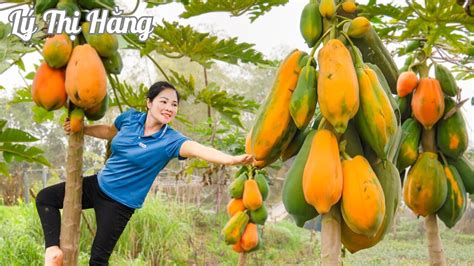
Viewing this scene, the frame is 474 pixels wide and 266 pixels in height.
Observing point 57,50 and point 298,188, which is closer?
point 298,188

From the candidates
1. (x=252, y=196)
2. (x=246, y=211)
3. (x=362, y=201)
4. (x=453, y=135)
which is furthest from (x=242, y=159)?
(x=246, y=211)

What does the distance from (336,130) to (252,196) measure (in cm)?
226

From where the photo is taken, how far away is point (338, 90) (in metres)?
0.90

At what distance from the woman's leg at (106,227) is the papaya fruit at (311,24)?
1.00 metres

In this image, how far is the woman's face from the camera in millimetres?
1886

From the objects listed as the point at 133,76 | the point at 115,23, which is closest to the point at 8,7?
the point at 115,23

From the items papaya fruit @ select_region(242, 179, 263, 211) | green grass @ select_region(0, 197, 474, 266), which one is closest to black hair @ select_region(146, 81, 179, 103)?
papaya fruit @ select_region(242, 179, 263, 211)

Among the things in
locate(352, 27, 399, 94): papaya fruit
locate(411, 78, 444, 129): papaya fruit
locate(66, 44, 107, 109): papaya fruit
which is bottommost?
locate(66, 44, 107, 109): papaya fruit

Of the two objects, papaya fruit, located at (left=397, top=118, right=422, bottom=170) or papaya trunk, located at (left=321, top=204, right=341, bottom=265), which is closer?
papaya trunk, located at (left=321, top=204, right=341, bottom=265)

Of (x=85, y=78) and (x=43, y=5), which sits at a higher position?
(x=43, y=5)

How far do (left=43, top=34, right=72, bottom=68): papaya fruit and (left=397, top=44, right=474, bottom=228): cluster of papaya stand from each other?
93 centimetres

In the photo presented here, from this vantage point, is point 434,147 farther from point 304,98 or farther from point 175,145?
point 304,98

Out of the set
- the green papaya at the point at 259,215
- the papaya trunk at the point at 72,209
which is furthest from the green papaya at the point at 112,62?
the green papaya at the point at 259,215

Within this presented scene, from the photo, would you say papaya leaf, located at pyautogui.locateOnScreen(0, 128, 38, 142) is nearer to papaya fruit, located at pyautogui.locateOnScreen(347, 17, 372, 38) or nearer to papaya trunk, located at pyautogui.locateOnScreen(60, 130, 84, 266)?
papaya trunk, located at pyautogui.locateOnScreen(60, 130, 84, 266)
